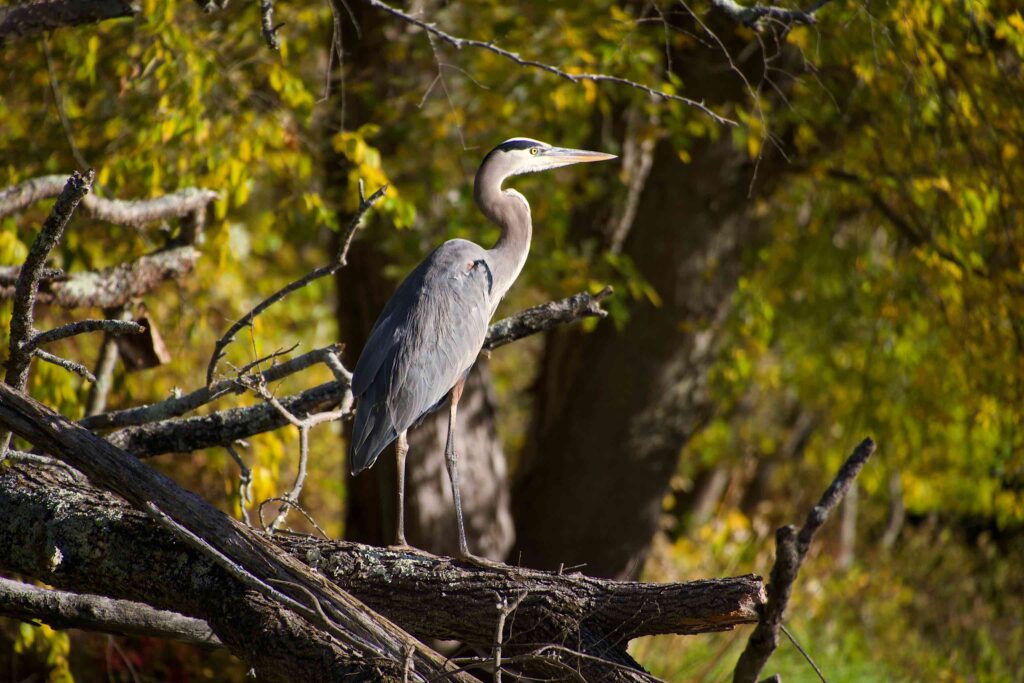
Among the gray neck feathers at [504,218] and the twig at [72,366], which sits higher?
the gray neck feathers at [504,218]

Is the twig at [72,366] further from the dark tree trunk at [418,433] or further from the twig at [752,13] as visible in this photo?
the dark tree trunk at [418,433]

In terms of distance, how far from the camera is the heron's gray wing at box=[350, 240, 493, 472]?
11.5 feet

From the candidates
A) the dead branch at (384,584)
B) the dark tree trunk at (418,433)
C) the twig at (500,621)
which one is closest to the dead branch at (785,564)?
the dead branch at (384,584)

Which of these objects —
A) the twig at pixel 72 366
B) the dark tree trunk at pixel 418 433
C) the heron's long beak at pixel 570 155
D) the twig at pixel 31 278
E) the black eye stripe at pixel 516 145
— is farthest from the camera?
the dark tree trunk at pixel 418 433

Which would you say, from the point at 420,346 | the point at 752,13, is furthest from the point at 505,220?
the point at 752,13

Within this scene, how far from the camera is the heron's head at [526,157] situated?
409 cm

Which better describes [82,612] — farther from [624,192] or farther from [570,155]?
[624,192]

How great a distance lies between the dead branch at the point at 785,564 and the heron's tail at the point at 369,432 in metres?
1.68

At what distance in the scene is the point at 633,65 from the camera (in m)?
5.07

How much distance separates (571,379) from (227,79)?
2640 millimetres

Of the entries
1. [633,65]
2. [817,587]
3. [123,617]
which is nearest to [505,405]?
[817,587]

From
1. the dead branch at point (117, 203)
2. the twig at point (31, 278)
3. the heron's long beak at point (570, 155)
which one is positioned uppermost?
the heron's long beak at point (570, 155)

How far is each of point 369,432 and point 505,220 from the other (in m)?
1.06

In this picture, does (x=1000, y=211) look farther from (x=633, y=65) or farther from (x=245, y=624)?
(x=245, y=624)
